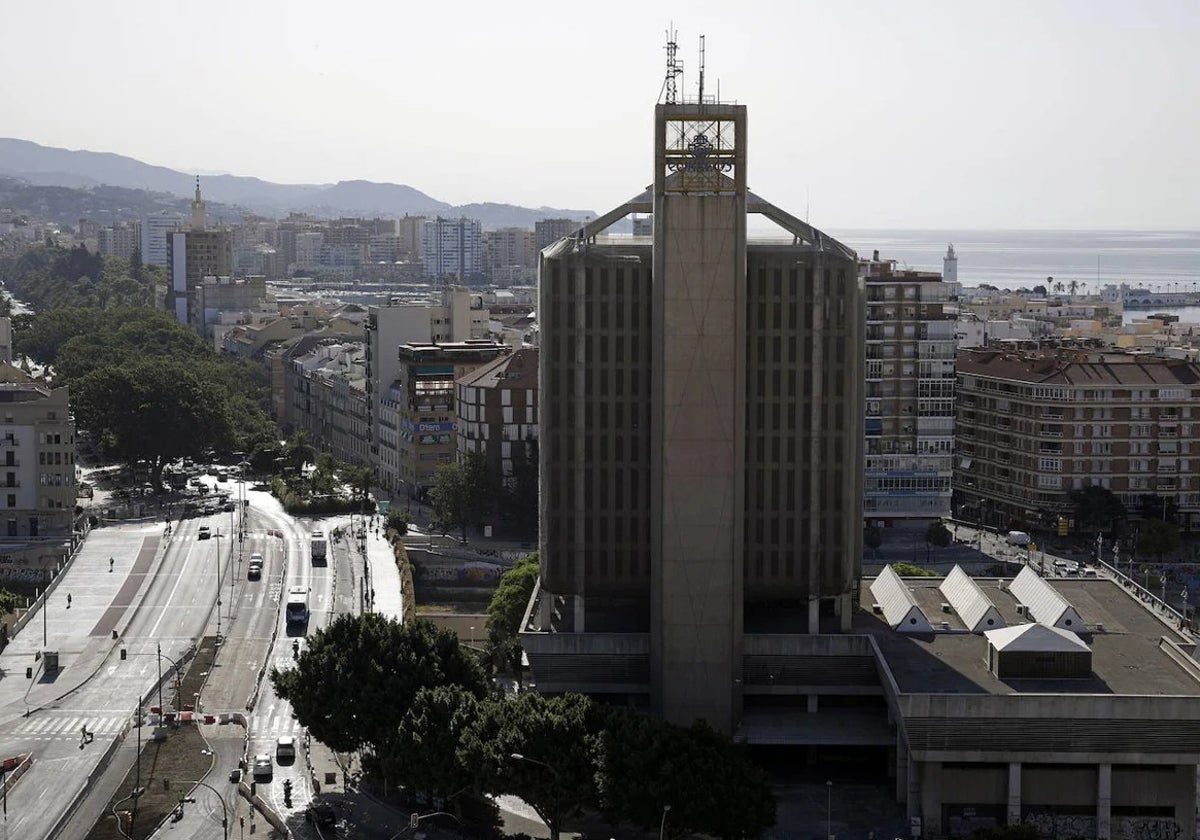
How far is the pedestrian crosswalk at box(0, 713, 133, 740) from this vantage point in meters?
63.8

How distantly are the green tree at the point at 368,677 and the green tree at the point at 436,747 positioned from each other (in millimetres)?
1273

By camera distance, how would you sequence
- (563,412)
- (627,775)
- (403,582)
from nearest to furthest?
1. (627,775)
2. (563,412)
3. (403,582)

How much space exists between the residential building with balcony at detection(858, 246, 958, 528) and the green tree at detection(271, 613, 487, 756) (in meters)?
44.9

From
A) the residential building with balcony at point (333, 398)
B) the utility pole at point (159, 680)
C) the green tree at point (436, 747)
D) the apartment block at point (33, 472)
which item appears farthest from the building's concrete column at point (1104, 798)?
the residential building with balcony at point (333, 398)

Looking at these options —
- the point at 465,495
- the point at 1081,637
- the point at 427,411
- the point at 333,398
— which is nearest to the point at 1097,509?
the point at 465,495

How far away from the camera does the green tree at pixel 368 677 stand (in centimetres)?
5647

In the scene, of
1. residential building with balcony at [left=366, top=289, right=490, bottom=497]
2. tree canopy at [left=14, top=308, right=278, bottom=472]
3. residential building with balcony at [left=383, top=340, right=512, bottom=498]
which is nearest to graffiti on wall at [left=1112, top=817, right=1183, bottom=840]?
residential building with balcony at [left=383, top=340, right=512, bottom=498]

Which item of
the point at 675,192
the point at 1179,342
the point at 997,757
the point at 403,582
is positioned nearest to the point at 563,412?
the point at 675,192

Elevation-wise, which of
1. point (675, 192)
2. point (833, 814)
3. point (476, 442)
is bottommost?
point (833, 814)

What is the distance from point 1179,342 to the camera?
152875 mm

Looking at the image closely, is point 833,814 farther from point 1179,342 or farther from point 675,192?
point 1179,342

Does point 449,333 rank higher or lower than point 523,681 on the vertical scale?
higher

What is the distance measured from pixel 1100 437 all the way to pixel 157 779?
60979 mm

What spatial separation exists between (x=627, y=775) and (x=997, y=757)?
11.6m
